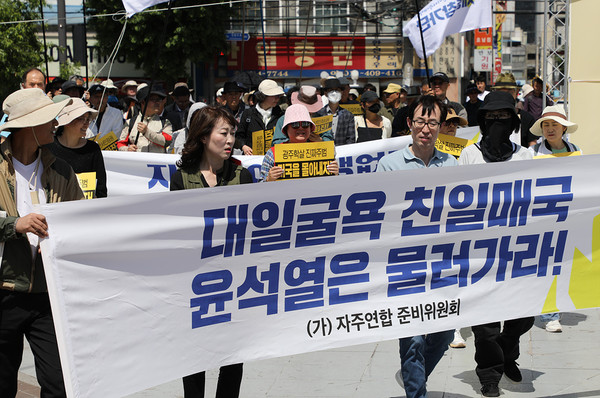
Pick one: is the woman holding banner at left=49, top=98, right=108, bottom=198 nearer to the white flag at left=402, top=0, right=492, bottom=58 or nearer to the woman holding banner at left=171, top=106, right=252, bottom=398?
Result: the woman holding banner at left=171, top=106, right=252, bottom=398

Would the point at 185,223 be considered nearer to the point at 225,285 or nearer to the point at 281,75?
the point at 225,285

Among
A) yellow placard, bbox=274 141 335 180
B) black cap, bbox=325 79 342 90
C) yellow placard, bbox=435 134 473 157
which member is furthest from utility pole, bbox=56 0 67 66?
yellow placard, bbox=274 141 335 180

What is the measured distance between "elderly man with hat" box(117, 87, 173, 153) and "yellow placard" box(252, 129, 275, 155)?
124cm

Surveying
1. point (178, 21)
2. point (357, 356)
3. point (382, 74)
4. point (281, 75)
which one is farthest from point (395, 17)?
point (357, 356)

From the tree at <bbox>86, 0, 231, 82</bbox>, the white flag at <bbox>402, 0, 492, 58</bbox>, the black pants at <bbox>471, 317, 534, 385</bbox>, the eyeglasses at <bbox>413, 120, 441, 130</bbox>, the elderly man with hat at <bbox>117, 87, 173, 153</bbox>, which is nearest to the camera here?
the eyeglasses at <bbox>413, 120, 441, 130</bbox>

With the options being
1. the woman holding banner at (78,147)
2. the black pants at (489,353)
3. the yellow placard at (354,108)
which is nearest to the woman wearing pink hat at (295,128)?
the woman holding banner at (78,147)

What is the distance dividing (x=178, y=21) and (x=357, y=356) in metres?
29.0

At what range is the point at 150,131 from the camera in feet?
30.0

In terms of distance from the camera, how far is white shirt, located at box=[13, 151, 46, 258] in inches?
162

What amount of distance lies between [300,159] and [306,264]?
1305mm

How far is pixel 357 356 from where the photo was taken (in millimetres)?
6391

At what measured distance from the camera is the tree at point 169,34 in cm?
3334

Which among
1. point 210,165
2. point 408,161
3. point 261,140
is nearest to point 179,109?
point 261,140

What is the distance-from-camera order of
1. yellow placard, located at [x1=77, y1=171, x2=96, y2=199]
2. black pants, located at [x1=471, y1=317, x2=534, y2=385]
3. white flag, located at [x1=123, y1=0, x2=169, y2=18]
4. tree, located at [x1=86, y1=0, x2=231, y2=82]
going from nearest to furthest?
black pants, located at [x1=471, y1=317, x2=534, y2=385]
yellow placard, located at [x1=77, y1=171, x2=96, y2=199]
white flag, located at [x1=123, y1=0, x2=169, y2=18]
tree, located at [x1=86, y1=0, x2=231, y2=82]
